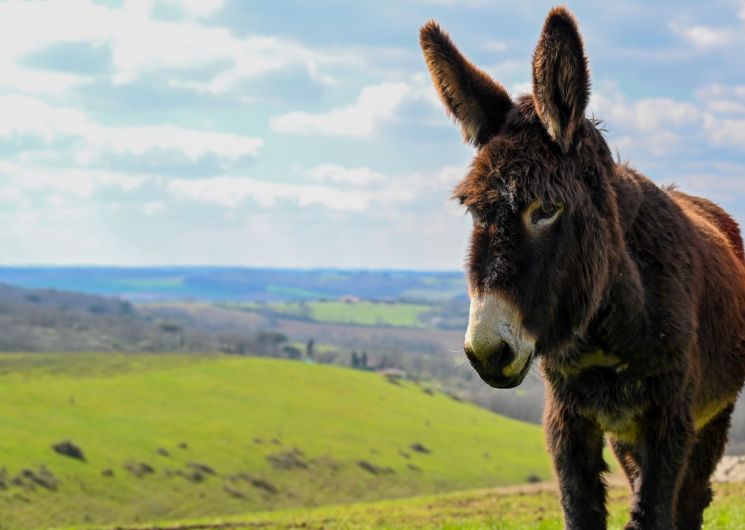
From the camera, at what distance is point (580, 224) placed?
563cm

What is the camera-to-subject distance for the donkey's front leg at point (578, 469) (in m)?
6.28

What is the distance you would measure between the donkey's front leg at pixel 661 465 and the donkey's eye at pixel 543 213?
1.64 m

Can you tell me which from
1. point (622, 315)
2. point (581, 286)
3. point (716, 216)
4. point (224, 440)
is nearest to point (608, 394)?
point (622, 315)

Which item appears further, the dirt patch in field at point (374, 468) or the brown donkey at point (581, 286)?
the dirt patch in field at point (374, 468)

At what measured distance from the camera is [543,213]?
5.52 meters

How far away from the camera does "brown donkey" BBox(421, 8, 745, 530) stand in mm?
5398

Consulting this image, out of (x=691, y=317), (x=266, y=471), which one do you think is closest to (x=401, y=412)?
(x=266, y=471)

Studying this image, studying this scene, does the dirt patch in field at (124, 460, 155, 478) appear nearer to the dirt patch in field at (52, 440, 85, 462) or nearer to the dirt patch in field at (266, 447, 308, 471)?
the dirt patch in field at (52, 440, 85, 462)

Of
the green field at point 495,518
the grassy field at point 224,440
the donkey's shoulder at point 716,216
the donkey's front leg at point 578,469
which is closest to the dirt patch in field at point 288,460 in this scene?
the grassy field at point 224,440

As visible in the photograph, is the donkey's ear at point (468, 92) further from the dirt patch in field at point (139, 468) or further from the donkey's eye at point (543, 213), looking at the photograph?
the dirt patch in field at point (139, 468)

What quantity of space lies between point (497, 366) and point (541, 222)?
99 centimetres

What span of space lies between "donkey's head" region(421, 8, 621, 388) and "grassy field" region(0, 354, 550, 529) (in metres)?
78.6

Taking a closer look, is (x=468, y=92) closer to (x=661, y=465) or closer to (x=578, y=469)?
(x=578, y=469)

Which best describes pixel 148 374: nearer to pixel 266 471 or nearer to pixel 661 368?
pixel 266 471
